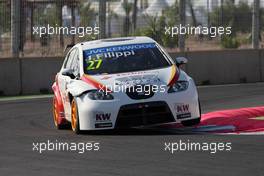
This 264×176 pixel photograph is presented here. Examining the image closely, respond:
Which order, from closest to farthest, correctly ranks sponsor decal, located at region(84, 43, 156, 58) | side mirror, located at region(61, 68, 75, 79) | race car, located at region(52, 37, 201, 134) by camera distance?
race car, located at region(52, 37, 201, 134) → side mirror, located at region(61, 68, 75, 79) → sponsor decal, located at region(84, 43, 156, 58)

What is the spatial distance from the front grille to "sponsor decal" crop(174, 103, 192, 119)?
112mm

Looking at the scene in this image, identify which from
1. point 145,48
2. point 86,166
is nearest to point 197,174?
point 86,166

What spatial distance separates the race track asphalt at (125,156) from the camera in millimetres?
8703

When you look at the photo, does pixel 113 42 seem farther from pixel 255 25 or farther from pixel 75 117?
pixel 255 25

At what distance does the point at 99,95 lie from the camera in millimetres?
12242

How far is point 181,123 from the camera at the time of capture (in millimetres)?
12812

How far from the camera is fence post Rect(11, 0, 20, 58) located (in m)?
22.9

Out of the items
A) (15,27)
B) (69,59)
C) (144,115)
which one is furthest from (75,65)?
(15,27)

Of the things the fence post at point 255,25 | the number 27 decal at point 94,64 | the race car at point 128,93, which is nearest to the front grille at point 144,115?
the race car at point 128,93

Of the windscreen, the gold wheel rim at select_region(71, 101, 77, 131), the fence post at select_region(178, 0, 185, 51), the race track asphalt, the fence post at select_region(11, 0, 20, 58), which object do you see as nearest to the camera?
the race track asphalt

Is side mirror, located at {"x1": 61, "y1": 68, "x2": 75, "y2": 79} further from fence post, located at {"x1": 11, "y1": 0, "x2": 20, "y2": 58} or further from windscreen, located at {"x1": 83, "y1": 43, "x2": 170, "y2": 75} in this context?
fence post, located at {"x1": 11, "y1": 0, "x2": 20, "y2": 58}

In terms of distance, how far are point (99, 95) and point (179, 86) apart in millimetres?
1202

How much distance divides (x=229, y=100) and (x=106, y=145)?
7575 millimetres

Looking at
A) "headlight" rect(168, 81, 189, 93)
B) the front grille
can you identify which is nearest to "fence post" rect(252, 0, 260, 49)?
"headlight" rect(168, 81, 189, 93)
